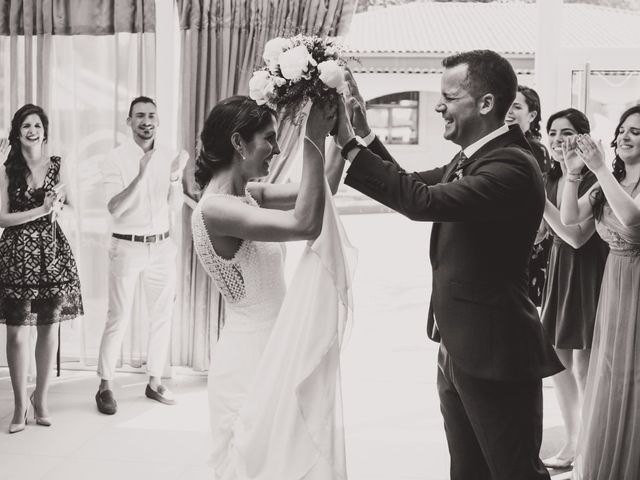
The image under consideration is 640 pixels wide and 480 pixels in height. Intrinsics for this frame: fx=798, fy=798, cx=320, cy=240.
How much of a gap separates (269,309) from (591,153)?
157 cm

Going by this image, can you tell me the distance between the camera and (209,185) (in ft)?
8.07

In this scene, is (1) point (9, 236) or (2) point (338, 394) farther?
(1) point (9, 236)

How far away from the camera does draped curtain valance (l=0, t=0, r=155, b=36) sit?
520 cm

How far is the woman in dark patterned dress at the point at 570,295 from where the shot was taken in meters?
3.74

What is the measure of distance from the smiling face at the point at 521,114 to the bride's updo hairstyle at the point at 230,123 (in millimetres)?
1937

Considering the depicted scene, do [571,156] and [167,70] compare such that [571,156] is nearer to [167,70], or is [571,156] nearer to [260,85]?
[260,85]

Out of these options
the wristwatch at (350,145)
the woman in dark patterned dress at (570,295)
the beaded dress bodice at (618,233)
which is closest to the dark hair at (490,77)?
the wristwatch at (350,145)

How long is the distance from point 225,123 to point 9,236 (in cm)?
251

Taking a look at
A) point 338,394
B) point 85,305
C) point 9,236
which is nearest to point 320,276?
point 338,394

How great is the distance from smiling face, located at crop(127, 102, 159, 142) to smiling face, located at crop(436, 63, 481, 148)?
2.76 meters

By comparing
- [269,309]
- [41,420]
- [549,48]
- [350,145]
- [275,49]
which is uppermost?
[549,48]

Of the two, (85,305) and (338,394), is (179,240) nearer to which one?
(85,305)

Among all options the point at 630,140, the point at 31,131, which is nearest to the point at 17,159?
the point at 31,131

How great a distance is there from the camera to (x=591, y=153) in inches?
127
